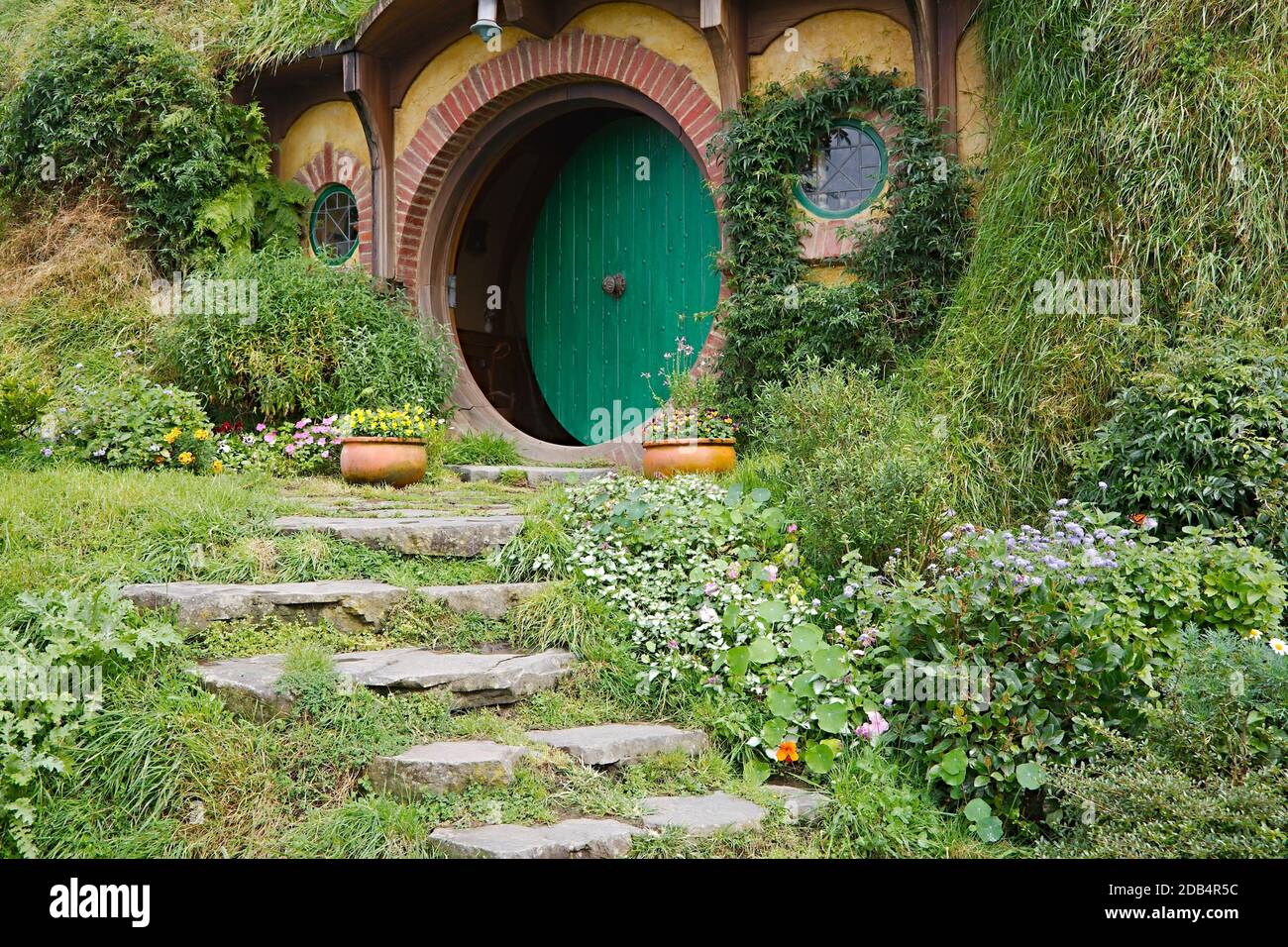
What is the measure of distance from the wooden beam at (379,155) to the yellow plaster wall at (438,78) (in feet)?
0.34

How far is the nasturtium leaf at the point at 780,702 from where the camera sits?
12.0 ft

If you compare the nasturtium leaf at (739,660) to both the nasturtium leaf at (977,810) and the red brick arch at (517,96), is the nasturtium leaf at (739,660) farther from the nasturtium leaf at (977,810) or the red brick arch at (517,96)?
the red brick arch at (517,96)

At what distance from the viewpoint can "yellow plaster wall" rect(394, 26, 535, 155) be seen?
24.7ft

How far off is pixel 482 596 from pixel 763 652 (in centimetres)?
113

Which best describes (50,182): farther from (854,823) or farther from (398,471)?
(854,823)

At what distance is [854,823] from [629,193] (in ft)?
18.8

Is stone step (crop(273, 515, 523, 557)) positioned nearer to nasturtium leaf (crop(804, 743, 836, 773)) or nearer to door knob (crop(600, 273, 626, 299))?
nasturtium leaf (crop(804, 743, 836, 773))

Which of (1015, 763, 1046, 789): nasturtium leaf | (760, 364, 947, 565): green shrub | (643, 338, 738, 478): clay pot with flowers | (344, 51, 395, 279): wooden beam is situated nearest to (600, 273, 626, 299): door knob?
(643, 338, 738, 478): clay pot with flowers

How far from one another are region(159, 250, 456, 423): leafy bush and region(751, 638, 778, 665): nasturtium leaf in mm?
3738

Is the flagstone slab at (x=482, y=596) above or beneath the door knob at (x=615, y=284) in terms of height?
beneath

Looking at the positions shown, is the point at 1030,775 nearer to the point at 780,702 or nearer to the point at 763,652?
the point at 780,702

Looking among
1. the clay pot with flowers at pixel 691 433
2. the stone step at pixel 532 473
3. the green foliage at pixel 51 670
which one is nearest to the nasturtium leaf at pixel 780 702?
the green foliage at pixel 51 670

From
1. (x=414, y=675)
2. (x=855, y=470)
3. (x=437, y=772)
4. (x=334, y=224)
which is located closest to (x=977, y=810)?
(x=855, y=470)

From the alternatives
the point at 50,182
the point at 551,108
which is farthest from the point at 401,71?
the point at 50,182
